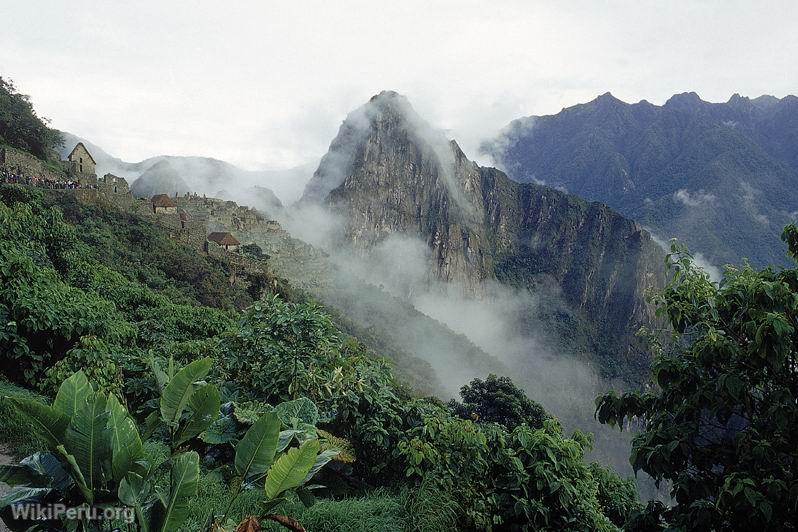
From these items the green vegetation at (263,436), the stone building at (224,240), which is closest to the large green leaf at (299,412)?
the green vegetation at (263,436)

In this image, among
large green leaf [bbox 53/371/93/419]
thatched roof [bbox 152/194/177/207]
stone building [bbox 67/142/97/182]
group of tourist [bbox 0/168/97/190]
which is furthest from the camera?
stone building [bbox 67/142/97/182]

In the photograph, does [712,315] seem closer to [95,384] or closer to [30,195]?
[95,384]

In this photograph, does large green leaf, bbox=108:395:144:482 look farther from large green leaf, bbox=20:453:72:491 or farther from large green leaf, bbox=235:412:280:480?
large green leaf, bbox=235:412:280:480

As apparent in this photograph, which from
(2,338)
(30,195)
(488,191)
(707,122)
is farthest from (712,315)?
(707,122)

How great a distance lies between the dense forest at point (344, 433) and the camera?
9.45ft

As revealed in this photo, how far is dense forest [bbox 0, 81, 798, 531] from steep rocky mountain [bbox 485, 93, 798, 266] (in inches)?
5819

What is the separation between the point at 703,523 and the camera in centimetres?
381

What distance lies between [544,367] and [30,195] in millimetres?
105944

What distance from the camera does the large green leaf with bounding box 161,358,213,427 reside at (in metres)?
3.33

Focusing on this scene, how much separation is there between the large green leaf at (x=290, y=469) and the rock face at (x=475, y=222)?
390 ft

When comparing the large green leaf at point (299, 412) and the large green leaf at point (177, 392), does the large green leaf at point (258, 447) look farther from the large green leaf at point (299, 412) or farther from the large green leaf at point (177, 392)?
the large green leaf at point (299, 412)

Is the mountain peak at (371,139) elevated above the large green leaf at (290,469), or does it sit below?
above

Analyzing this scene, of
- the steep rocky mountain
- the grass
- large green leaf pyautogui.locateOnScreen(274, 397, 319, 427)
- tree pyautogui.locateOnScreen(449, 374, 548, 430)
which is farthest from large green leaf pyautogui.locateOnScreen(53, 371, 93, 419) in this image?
the steep rocky mountain

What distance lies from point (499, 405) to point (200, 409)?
2799 cm
